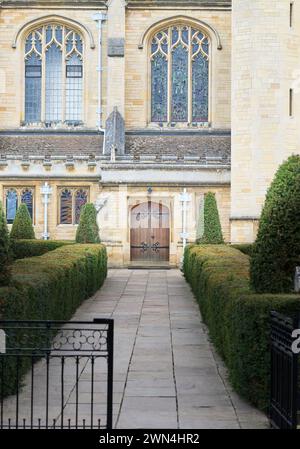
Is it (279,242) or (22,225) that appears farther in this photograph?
(22,225)

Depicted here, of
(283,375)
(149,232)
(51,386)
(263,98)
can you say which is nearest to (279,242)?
(283,375)

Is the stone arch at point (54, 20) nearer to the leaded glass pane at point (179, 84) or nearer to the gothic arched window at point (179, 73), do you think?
the gothic arched window at point (179, 73)

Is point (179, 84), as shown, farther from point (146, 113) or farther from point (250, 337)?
point (250, 337)

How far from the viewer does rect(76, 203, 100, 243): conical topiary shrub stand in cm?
2869

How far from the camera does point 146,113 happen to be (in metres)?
38.9

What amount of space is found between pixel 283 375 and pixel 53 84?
3283cm

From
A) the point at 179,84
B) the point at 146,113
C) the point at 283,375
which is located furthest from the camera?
the point at 179,84

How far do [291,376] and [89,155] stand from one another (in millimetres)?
27163

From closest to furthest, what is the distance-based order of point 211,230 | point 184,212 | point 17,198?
point 211,230, point 184,212, point 17,198

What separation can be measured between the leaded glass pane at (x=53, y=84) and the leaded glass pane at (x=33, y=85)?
362mm

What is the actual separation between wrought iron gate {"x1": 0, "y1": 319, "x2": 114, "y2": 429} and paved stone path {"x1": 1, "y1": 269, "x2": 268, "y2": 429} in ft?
0.07

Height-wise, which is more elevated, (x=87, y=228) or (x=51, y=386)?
(x=87, y=228)

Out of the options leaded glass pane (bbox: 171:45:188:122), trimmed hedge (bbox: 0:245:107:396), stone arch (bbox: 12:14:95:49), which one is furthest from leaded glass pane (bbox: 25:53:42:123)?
trimmed hedge (bbox: 0:245:107:396)

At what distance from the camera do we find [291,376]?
7.53m
